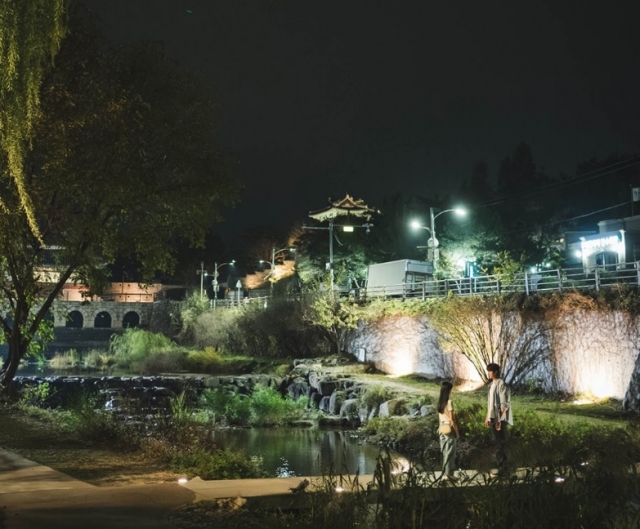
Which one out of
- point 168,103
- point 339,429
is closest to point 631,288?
point 339,429

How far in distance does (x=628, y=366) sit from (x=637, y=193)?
100 ft

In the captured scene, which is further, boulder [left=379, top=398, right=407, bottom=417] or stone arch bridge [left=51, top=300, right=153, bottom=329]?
stone arch bridge [left=51, top=300, right=153, bottom=329]

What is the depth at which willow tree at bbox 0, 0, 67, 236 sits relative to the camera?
9.48m

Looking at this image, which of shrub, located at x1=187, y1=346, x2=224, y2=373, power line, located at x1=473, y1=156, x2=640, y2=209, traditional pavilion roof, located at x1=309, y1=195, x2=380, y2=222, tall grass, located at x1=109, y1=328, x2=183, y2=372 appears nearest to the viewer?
shrub, located at x1=187, y1=346, x2=224, y2=373

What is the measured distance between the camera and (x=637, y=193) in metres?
46.3

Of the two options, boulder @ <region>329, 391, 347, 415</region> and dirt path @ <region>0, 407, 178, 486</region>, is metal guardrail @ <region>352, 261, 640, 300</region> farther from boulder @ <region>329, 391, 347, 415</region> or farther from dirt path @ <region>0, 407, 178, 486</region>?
dirt path @ <region>0, 407, 178, 486</region>

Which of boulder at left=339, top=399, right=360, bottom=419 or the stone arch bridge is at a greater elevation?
the stone arch bridge

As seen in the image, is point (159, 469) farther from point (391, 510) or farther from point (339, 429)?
point (339, 429)

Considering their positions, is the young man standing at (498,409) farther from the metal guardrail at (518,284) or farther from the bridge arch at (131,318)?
the bridge arch at (131,318)

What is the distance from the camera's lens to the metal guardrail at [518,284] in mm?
22141

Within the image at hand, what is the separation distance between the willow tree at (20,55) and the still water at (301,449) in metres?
8.61

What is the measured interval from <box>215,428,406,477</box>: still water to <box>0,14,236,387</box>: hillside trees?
19.0ft

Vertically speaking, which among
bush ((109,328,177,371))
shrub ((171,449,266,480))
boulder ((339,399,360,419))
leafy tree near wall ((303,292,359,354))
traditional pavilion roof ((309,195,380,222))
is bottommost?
boulder ((339,399,360,419))

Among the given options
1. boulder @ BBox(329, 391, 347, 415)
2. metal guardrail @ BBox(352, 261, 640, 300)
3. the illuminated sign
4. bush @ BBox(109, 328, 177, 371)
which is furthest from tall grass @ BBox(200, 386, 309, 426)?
the illuminated sign
